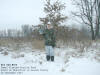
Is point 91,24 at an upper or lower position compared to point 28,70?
upper

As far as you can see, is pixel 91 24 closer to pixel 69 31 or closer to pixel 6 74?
pixel 69 31

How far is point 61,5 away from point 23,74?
392 inches

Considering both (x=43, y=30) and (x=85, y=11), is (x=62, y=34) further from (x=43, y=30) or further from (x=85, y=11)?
(x=85, y=11)

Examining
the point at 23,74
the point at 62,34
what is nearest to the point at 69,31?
the point at 62,34

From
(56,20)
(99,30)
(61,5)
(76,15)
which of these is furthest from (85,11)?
(56,20)

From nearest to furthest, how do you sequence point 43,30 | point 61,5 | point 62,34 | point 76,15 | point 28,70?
point 28,70 < point 43,30 < point 62,34 < point 61,5 < point 76,15

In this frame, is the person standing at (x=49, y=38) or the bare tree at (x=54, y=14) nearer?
the person standing at (x=49, y=38)

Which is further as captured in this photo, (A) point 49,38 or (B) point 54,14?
(B) point 54,14

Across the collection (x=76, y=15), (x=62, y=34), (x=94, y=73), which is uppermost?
(x=76, y=15)

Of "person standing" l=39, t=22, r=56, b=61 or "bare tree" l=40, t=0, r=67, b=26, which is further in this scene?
"bare tree" l=40, t=0, r=67, b=26

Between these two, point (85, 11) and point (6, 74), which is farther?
point (85, 11)

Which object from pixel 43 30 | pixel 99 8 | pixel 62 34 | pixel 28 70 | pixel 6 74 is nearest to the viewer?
pixel 6 74

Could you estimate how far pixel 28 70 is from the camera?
130 inches

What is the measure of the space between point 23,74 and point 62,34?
7.97 meters
